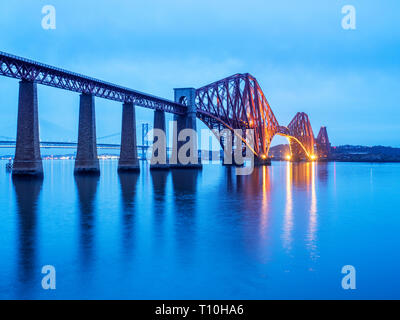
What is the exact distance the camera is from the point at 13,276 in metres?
7.60

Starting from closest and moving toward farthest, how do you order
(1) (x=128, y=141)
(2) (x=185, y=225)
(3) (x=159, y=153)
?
(2) (x=185, y=225), (1) (x=128, y=141), (3) (x=159, y=153)

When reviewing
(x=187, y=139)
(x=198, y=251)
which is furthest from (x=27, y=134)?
(x=187, y=139)

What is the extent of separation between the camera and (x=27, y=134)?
111 feet

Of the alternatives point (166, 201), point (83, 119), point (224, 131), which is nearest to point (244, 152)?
point (224, 131)

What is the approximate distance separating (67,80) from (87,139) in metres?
6.48

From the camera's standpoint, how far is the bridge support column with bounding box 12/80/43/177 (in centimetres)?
3369

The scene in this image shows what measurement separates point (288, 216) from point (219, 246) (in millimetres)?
6258

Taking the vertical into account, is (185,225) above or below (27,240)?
below

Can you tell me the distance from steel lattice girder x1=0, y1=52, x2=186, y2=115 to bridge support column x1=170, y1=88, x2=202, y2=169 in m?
7.60
